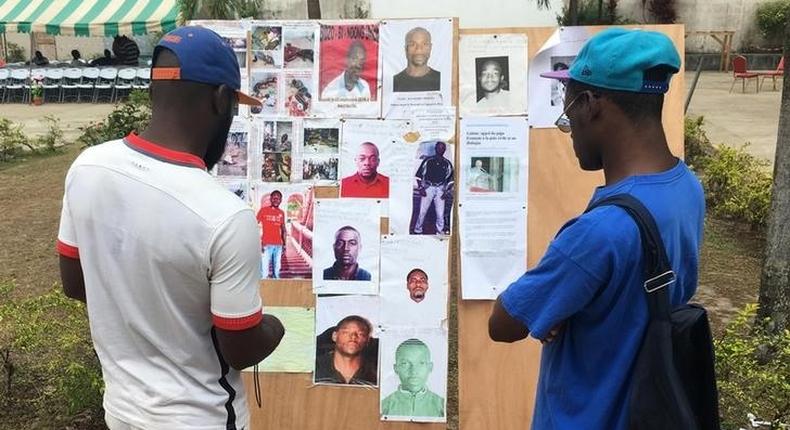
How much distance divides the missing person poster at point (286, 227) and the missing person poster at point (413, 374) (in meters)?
0.46

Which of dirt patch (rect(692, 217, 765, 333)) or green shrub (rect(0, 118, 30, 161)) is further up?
green shrub (rect(0, 118, 30, 161))

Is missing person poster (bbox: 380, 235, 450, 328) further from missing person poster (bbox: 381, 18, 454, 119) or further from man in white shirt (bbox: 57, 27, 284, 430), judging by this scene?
man in white shirt (bbox: 57, 27, 284, 430)

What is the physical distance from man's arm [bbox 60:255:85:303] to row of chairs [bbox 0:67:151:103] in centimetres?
1672

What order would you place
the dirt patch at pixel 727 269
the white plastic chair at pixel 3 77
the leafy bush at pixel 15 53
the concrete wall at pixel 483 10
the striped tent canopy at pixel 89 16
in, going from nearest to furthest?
the dirt patch at pixel 727 269
the striped tent canopy at pixel 89 16
the white plastic chair at pixel 3 77
the concrete wall at pixel 483 10
the leafy bush at pixel 15 53

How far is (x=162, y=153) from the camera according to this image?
A: 4.98 ft

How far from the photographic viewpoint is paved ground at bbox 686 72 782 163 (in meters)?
11.0

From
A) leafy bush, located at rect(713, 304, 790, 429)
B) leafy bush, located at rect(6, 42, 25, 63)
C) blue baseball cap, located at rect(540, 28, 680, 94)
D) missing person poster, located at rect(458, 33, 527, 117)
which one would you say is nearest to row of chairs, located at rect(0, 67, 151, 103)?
leafy bush, located at rect(6, 42, 25, 63)

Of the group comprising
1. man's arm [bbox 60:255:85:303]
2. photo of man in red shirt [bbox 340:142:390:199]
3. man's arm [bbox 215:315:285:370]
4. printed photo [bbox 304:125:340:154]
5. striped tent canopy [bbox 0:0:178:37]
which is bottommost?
man's arm [bbox 215:315:285:370]

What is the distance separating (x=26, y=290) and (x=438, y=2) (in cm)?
1916

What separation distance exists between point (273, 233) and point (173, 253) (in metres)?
1.50

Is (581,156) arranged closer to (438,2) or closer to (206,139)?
(206,139)

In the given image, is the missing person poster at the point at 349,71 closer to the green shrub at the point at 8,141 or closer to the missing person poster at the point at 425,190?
the missing person poster at the point at 425,190

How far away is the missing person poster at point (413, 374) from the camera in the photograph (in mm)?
2922

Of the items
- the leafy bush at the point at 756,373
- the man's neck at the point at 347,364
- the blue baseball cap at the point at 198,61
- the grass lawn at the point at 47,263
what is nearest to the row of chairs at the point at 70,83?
the grass lawn at the point at 47,263
